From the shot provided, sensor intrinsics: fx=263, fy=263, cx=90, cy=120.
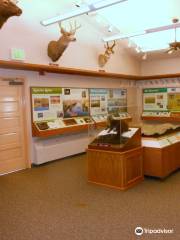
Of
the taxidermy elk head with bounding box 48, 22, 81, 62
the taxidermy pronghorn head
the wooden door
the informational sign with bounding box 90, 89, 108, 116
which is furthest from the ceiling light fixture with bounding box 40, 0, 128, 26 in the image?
the informational sign with bounding box 90, 89, 108, 116

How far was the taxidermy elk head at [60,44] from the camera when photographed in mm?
5961

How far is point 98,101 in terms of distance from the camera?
26.1 feet

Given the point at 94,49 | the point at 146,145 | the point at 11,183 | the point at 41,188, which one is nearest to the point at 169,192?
the point at 146,145

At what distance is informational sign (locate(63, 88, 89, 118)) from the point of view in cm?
700

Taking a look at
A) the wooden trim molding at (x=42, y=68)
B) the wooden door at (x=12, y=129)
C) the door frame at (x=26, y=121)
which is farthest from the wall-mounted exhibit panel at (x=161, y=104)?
the wooden door at (x=12, y=129)

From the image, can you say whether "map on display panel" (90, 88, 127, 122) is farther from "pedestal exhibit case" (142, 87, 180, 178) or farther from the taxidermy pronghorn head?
"pedestal exhibit case" (142, 87, 180, 178)

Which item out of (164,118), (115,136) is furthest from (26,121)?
(164,118)

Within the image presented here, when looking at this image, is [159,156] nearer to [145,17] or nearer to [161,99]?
[145,17]

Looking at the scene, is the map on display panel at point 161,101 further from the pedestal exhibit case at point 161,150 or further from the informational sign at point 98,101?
the pedestal exhibit case at point 161,150

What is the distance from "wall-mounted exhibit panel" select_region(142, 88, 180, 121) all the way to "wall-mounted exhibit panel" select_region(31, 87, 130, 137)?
1.57m

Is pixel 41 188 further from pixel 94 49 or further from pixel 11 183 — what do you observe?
pixel 94 49

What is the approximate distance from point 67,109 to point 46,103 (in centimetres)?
73

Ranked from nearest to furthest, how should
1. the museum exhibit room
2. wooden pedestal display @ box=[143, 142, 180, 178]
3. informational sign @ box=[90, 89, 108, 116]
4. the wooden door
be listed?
the museum exhibit room → wooden pedestal display @ box=[143, 142, 180, 178] → the wooden door → informational sign @ box=[90, 89, 108, 116]

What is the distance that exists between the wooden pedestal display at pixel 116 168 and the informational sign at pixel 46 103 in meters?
2.05
